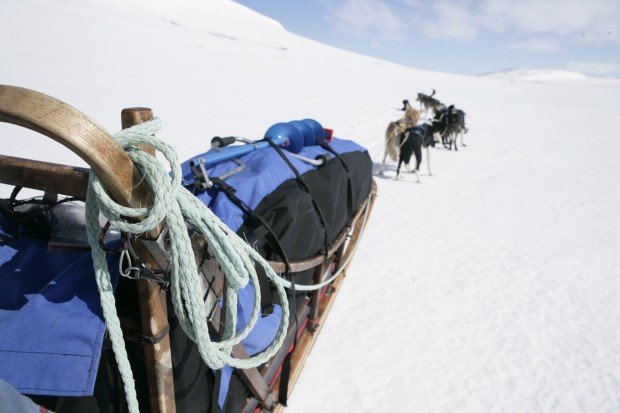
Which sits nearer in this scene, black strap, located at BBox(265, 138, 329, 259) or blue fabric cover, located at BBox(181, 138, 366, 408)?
blue fabric cover, located at BBox(181, 138, 366, 408)

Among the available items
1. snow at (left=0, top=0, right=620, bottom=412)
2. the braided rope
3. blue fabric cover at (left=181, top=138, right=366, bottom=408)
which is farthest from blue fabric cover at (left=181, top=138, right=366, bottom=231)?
snow at (left=0, top=0, right=620, bottom=412)

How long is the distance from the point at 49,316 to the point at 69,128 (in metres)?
0.58

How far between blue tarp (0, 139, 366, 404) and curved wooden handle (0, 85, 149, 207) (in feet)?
1.39

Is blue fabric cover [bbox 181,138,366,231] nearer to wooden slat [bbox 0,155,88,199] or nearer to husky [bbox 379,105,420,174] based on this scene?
wooden slat [bbox 0,155,88,199]

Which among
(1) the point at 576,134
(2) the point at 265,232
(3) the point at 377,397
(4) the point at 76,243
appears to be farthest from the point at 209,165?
(1) the point at 576,134

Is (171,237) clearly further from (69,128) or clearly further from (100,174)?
(69,128)

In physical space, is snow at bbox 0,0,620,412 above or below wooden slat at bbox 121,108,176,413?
below

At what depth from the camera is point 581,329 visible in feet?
9.25

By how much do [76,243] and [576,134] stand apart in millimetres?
14543

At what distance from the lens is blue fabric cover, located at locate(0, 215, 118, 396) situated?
0.96m

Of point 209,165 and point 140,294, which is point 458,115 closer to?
point 209,165

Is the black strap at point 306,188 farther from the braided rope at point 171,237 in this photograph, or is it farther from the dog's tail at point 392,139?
the dog's tail at point 392,139

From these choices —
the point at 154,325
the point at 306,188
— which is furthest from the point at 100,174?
the point at 306,188

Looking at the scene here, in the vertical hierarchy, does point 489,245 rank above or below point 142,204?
below
